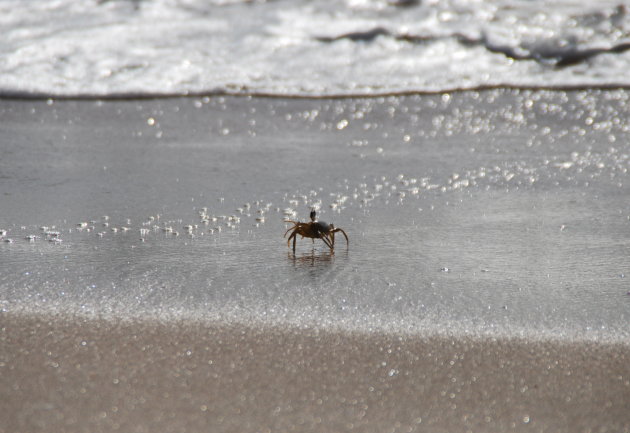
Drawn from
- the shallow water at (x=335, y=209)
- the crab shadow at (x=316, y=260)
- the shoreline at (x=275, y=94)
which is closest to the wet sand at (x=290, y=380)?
the shallow water at (x=335, y=209)

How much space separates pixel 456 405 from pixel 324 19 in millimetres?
4993

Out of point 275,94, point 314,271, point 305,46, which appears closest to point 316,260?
point 314,271

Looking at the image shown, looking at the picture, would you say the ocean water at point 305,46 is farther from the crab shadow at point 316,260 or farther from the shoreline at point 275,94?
the crab shadow at point 316,260

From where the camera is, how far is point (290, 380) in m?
1.67

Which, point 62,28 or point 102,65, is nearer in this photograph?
point 102,65

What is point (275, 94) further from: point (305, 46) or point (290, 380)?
point (290, 380)

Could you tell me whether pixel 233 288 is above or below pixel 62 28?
below

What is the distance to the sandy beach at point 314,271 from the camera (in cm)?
159

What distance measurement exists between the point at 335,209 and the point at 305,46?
2.81m

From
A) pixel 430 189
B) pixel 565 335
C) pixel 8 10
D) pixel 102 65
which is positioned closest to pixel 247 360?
pixel 565 335

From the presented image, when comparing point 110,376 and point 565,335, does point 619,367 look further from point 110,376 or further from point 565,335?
point 110,376

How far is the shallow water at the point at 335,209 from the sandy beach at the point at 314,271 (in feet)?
0.04

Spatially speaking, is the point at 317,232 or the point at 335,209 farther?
the point at 335,209

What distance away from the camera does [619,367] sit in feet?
5.77
